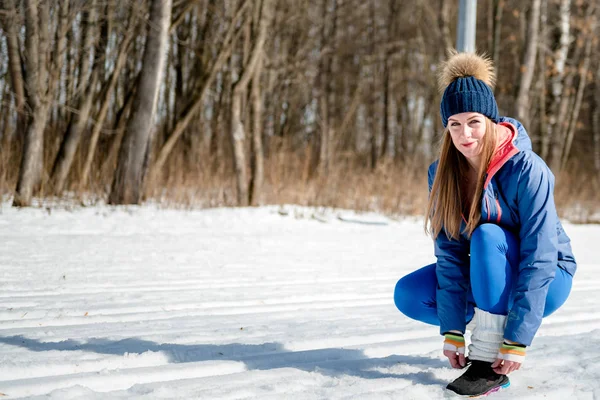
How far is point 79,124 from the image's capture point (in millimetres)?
9328

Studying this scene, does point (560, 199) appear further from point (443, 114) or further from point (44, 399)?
point (44, 399)

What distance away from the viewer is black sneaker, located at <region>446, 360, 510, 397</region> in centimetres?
218

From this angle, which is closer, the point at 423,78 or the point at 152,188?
the point at 152,188

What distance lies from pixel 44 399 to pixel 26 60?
7003 millimetres

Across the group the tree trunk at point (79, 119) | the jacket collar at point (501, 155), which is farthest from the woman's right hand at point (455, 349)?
the tree trunk at point (79, 119)

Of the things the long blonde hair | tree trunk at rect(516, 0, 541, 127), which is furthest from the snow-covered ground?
tree trunk at rect(516, 0, 541, 127)

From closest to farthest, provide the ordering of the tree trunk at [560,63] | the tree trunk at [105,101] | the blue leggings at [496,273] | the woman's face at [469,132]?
the blue leggings at [496,273], the woman's face at [469,132], the tree trunk at [105,101], the tree trunk at [560,63]

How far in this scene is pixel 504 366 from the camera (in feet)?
6.97

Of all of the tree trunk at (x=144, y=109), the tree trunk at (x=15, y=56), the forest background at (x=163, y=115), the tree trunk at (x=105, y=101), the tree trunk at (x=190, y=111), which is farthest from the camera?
the tree trunk at (x=190, y=111)

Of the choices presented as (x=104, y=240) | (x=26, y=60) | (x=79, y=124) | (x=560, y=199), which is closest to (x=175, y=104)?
(x=79, y=124)

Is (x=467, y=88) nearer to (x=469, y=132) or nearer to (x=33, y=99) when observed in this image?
(x=469, y=132)

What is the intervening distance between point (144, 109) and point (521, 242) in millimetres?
7382

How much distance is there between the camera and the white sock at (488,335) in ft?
7.18

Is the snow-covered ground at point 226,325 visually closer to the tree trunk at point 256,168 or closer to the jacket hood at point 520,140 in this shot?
the jacket hood at point 520,140
